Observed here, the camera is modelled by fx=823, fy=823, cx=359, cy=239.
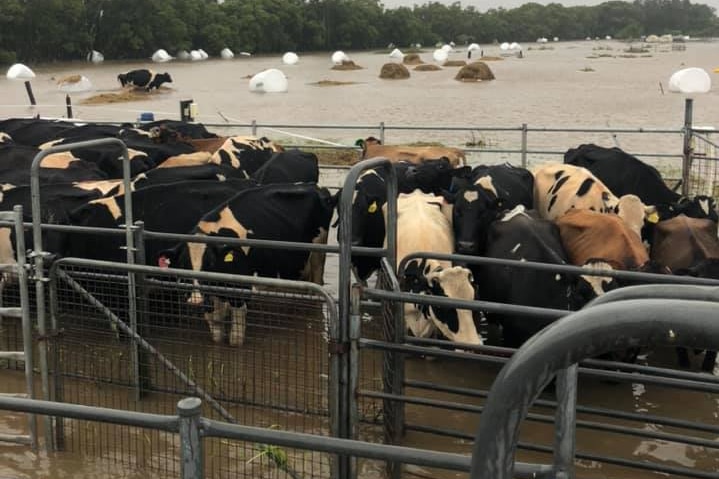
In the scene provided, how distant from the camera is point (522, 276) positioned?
6.69 metres

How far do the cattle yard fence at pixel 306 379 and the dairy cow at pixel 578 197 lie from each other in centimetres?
239

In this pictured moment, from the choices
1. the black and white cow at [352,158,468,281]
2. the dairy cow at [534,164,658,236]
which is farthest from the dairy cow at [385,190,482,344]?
the dairy cow at [534,164,658,236]

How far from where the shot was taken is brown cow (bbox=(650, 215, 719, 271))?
7.33 m

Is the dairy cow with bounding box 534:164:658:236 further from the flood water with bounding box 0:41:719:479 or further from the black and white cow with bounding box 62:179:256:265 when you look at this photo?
the black and white cow with bounding box 62:179:256:265

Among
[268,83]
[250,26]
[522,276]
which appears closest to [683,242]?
[522,276]

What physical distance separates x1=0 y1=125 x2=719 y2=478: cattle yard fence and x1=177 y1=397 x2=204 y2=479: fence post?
2.92 feet

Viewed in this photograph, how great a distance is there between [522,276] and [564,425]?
4.31 meters

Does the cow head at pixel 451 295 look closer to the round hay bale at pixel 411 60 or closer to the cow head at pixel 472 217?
the cow head at pixel 472 217

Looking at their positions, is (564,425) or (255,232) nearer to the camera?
(564,425)

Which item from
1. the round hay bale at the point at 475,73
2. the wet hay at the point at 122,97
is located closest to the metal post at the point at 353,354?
the wet hay at the point at 122,97

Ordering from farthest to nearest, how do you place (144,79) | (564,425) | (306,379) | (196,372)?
(144,79) < (196,372) < (306,379) < (564,425)

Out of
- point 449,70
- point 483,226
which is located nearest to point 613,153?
point 483,226

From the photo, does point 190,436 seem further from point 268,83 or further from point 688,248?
point 268,83

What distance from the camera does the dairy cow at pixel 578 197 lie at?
8164 millimetres
